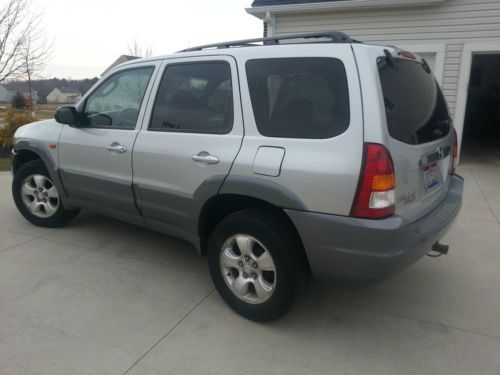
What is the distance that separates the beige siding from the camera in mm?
7914

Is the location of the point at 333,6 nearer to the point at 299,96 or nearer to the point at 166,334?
the point at 299,96

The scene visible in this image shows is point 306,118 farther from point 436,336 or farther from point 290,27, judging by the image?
point 290,27

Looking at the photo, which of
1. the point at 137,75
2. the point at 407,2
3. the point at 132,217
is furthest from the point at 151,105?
the point at 407,2

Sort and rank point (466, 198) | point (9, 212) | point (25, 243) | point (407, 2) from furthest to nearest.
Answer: point (407, 2) < point (466, 198) < point (9, 212) < point (25, 243)

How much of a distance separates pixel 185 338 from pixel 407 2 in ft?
26.0

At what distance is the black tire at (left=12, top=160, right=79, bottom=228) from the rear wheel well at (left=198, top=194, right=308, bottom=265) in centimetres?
213

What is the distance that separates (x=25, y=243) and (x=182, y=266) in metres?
1.74

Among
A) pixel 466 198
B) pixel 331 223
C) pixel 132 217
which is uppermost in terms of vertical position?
pixel 331 223

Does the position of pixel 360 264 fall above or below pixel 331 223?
below

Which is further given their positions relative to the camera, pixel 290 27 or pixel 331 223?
pixel 290 27

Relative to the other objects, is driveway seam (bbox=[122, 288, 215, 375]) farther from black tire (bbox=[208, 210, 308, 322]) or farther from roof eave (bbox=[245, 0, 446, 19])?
roof eave (bbox=[245, 0, 446, 19])

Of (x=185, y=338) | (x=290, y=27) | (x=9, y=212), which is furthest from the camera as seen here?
(x=290, y=27)

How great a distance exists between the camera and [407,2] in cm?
809

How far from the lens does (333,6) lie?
857 cm
